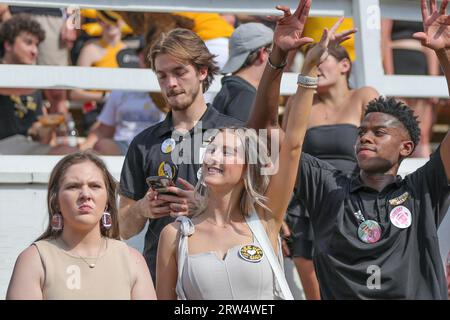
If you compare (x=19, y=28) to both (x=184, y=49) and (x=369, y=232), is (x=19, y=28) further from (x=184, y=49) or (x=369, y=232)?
(x=369, y=232)

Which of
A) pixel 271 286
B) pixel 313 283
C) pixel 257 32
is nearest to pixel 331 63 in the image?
pixel 257 32

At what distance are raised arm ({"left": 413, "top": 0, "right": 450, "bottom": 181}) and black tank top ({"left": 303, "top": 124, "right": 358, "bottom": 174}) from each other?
3.86ft

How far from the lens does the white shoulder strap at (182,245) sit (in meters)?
4.64

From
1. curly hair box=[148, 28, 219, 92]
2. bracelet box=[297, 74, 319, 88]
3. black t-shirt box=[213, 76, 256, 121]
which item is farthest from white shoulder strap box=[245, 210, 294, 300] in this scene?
black t-shirt box=[213, 76, 256, 121]

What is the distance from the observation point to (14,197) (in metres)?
6.19

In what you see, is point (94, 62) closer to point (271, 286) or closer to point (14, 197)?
point (14, 197)

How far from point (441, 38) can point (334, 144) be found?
1411 millimetres

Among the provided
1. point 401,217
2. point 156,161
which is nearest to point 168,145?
point 156,161

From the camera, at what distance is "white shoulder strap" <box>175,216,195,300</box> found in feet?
15.2

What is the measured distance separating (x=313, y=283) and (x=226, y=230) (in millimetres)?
1777
